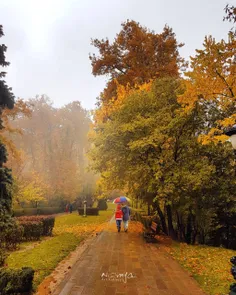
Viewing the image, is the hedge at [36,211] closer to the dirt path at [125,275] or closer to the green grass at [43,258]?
the green grass at [43,258]

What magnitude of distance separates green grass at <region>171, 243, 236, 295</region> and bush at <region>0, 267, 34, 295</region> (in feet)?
12.9

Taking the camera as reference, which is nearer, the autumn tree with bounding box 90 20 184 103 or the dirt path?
the dirt path

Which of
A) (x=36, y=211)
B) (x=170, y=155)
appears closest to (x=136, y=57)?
(x=170, y=155)

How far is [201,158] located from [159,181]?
232 centimetres

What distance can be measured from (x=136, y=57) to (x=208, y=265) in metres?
16.3

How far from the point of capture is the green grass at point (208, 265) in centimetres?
562

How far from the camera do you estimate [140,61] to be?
63.2ft

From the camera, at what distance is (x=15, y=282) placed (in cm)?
486

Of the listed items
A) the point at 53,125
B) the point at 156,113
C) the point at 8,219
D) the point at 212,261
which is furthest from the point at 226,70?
the point at 53,125

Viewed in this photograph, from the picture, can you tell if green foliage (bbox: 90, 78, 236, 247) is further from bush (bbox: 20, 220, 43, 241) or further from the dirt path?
bush (bbox: 20, 220, 43, 241)

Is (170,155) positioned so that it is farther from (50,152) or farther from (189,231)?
(50,152)

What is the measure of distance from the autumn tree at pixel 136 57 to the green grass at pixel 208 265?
12.9 meters

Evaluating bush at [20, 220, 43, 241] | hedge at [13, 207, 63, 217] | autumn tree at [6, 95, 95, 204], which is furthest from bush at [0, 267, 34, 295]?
hedge at [13, 207, 63, 217]

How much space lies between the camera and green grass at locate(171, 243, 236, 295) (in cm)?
562
